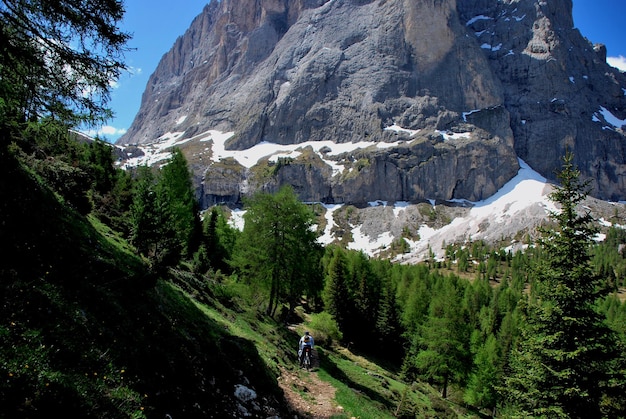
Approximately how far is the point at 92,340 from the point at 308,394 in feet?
32.5

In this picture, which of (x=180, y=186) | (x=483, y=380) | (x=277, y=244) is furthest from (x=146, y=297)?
(x=483, y=380)

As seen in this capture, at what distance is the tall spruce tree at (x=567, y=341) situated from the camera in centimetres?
1374

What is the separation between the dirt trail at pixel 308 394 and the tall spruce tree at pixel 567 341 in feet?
24.7

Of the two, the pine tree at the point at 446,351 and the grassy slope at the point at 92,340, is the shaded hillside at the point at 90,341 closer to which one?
the grassy slope at the point at 92,340

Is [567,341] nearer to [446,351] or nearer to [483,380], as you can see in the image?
[446,351]

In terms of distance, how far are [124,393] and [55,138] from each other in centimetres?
794

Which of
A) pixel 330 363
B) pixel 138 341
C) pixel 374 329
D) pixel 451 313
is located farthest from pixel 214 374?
pixel 374 329

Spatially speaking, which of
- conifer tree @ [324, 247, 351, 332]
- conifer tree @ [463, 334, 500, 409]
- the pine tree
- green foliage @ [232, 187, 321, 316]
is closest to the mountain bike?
green foliage @ [232, 187, 321, 316]

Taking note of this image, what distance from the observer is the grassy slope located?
5570 millimetres

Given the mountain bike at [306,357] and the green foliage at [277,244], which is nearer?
the mountain bike at [306,357]

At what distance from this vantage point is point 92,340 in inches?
289

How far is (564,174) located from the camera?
16797mm

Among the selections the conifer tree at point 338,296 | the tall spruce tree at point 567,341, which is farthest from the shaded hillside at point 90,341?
the conifer tree at point 338,296

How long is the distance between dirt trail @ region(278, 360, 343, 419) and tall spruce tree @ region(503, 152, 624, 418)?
7541 mm
